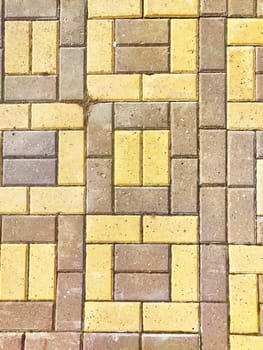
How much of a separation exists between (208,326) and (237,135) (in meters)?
0.71

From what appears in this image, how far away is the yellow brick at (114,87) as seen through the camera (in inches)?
78.2

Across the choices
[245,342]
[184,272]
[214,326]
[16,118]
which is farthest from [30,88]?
[245,342]

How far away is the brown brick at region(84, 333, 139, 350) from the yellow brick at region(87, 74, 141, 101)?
0.88m

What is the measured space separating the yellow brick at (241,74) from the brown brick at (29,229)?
83cm

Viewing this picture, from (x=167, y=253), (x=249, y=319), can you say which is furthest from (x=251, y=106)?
(x=249, y=319)

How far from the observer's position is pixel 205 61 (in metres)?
1.98

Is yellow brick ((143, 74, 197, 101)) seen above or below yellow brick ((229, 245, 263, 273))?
above

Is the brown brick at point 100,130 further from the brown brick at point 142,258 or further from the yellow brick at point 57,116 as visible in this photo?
the brown brick at point 142,258

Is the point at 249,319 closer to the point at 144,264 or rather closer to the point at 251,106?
the point at 144,264

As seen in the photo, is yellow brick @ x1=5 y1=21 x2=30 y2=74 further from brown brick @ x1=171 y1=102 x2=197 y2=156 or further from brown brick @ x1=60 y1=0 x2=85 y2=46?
brown brick @ x1=171 y1=102 x2=197 y2=156

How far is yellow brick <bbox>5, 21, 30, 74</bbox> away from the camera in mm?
2006

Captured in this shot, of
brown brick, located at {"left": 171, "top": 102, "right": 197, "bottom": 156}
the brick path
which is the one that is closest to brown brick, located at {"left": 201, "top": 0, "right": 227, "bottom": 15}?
the brick path

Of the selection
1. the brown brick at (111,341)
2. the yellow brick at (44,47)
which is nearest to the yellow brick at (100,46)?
the yellow brick at (44,47)

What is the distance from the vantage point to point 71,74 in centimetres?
200
